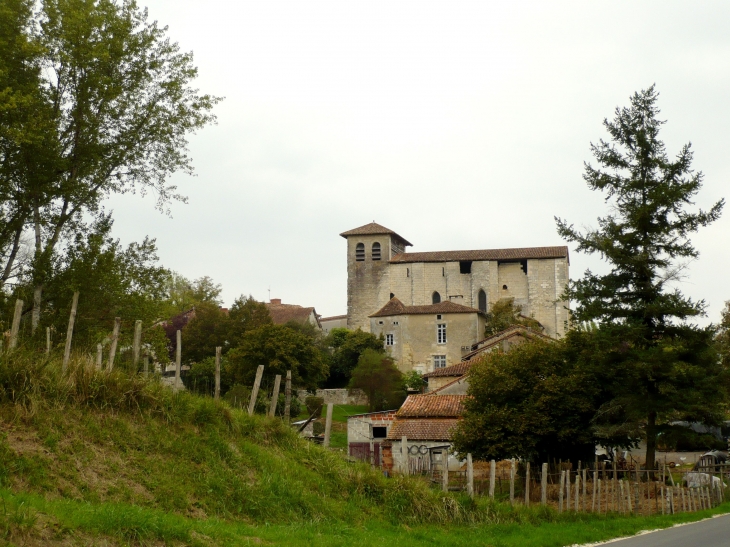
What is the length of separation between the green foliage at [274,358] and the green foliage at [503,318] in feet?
70.5

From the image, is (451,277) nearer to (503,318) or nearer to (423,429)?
(503,318)

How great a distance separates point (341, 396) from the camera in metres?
58.7

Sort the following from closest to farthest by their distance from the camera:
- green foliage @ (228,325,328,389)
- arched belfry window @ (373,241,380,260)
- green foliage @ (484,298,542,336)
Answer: green foliage @ (228,325,328,389) < green foliage @ (484,298,542,336) < arched belfry window @ (373,241,380,260)

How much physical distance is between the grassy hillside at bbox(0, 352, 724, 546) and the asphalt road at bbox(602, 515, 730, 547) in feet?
3.76

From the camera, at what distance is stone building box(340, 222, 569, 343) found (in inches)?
3091

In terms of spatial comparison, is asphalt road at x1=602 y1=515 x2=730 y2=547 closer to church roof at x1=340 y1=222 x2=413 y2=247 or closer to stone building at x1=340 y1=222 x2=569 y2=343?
stone building at x1=340 y1=222 x2=569 y2=343

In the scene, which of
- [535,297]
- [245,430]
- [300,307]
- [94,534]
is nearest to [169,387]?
[245,430]

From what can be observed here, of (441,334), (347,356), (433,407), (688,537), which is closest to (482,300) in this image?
(441,334)

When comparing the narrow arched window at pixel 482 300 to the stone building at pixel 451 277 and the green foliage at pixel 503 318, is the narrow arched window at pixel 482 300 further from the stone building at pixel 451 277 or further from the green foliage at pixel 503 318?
the green foliage at pixel 503 318

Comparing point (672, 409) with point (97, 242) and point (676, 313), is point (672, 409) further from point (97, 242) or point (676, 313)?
point (97, 242)

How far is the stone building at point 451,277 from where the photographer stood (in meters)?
78.5

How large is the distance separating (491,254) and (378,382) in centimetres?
2733

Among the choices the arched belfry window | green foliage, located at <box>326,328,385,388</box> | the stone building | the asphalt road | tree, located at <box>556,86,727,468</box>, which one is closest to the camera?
the asphalt road

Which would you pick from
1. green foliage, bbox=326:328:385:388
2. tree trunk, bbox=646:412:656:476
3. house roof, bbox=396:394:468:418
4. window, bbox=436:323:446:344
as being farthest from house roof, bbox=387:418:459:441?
window, bbox=436:323:446:344
